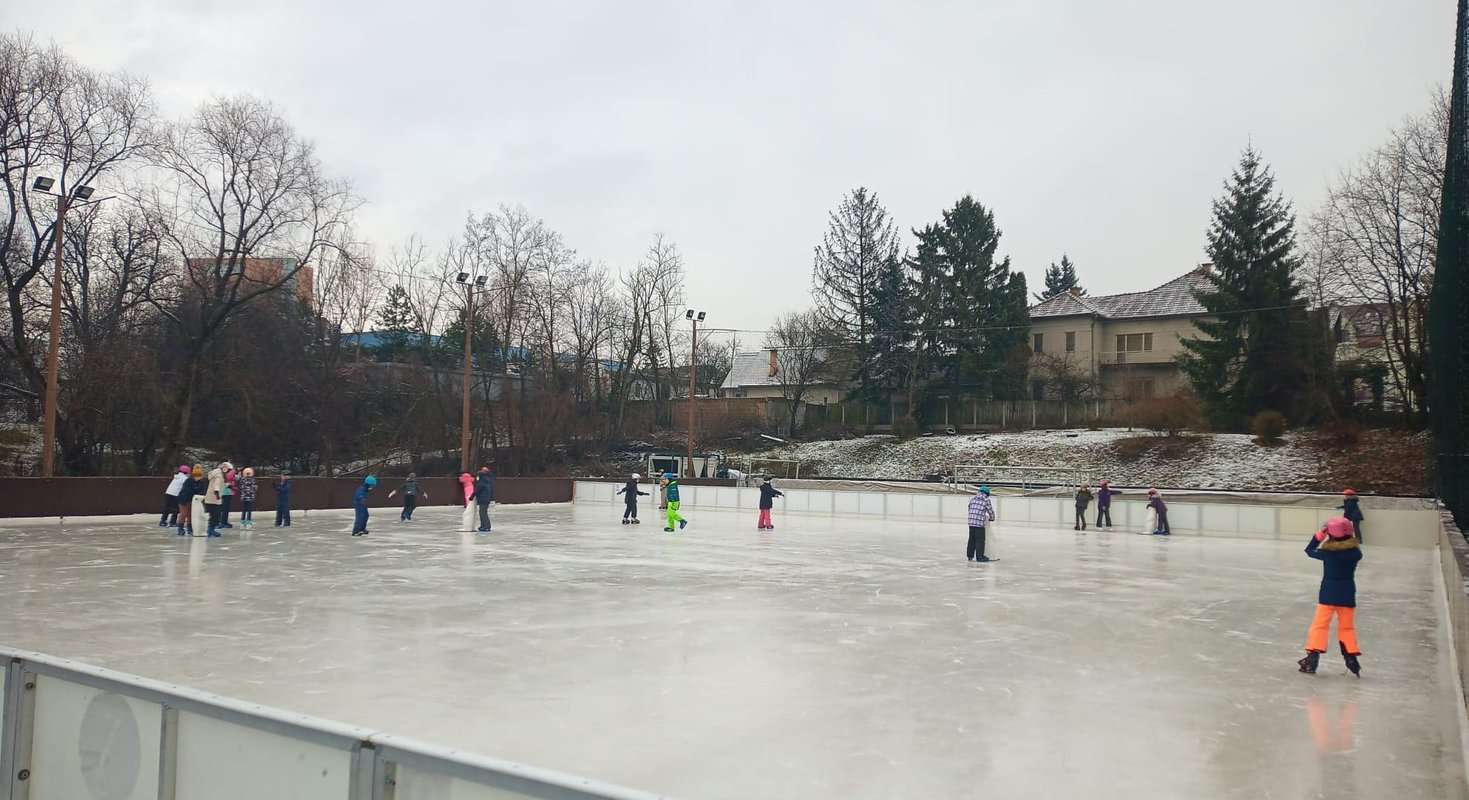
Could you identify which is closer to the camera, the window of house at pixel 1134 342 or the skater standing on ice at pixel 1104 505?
the skater standing on ice at pixel 1104 505

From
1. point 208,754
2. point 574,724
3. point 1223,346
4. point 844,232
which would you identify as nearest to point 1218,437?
point 1223,346

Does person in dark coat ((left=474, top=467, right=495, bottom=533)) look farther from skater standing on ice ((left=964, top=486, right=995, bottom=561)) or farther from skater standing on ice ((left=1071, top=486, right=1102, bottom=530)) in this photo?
skater standing on ice ((left=1071, top=486, right=1102, bottom=530))

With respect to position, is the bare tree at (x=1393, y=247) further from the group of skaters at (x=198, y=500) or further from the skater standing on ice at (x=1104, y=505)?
the group of skaters at (x=198, y=500)

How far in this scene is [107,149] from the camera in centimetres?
3409

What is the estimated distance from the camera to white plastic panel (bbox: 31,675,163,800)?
138 inches

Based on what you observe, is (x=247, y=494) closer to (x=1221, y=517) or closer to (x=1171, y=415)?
(x=1221, y=517)

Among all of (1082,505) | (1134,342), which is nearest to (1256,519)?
(1082,505)

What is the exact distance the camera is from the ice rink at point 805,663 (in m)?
6.05

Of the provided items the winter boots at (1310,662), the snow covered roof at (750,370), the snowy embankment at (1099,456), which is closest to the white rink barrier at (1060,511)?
the snowy embankment at (1099,456)

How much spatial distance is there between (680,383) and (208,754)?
6494cm

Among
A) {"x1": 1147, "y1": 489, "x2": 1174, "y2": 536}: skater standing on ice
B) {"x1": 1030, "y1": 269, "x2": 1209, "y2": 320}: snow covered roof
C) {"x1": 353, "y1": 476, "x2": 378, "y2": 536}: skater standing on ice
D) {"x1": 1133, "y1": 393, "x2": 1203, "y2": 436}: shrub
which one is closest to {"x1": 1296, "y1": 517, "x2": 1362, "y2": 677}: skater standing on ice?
{"x1": 353, "y1": 476, "x2": 378, "y2": 536}: skater standing on ice

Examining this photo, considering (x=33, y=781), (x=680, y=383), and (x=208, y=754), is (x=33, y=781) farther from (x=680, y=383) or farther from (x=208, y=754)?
(x=680, y=383)

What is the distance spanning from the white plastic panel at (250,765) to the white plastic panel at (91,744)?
18 centimetres

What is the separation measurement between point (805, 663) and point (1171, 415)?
44736 mm
